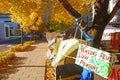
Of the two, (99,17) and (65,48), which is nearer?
(65,48)

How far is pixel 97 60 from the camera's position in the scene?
20.9 ft

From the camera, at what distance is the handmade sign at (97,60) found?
20.3 feet

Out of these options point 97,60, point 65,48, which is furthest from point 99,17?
point 97,60

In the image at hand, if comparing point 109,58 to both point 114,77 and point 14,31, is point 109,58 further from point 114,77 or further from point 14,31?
point 14,31

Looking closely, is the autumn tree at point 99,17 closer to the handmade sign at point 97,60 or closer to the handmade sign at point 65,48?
the handmade sign at point 65,48

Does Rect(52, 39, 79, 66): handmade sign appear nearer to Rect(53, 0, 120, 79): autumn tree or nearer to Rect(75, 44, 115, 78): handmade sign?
Rect(75, 44, 115, 78): handmade sign

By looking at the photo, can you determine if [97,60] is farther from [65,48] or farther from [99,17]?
[99,17]

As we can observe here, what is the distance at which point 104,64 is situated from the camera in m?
6.23

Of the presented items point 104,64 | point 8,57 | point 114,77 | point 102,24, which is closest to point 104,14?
point 102,24

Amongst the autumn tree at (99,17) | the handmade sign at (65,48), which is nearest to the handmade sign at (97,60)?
the handmade sign at (65,48)

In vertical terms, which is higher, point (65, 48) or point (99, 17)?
point (99, 17)

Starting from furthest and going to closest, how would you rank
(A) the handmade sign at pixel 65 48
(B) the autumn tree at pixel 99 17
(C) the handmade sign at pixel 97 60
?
(B) the autumn tree at pixel 99 17 < (A) the handmade sign at pixel 65 48 < (C) the handmade sign at pixel 97 60

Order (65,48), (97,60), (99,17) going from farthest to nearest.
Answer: (99,17) → (65,48) → (97,60)

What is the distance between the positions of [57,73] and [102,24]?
2915mm
